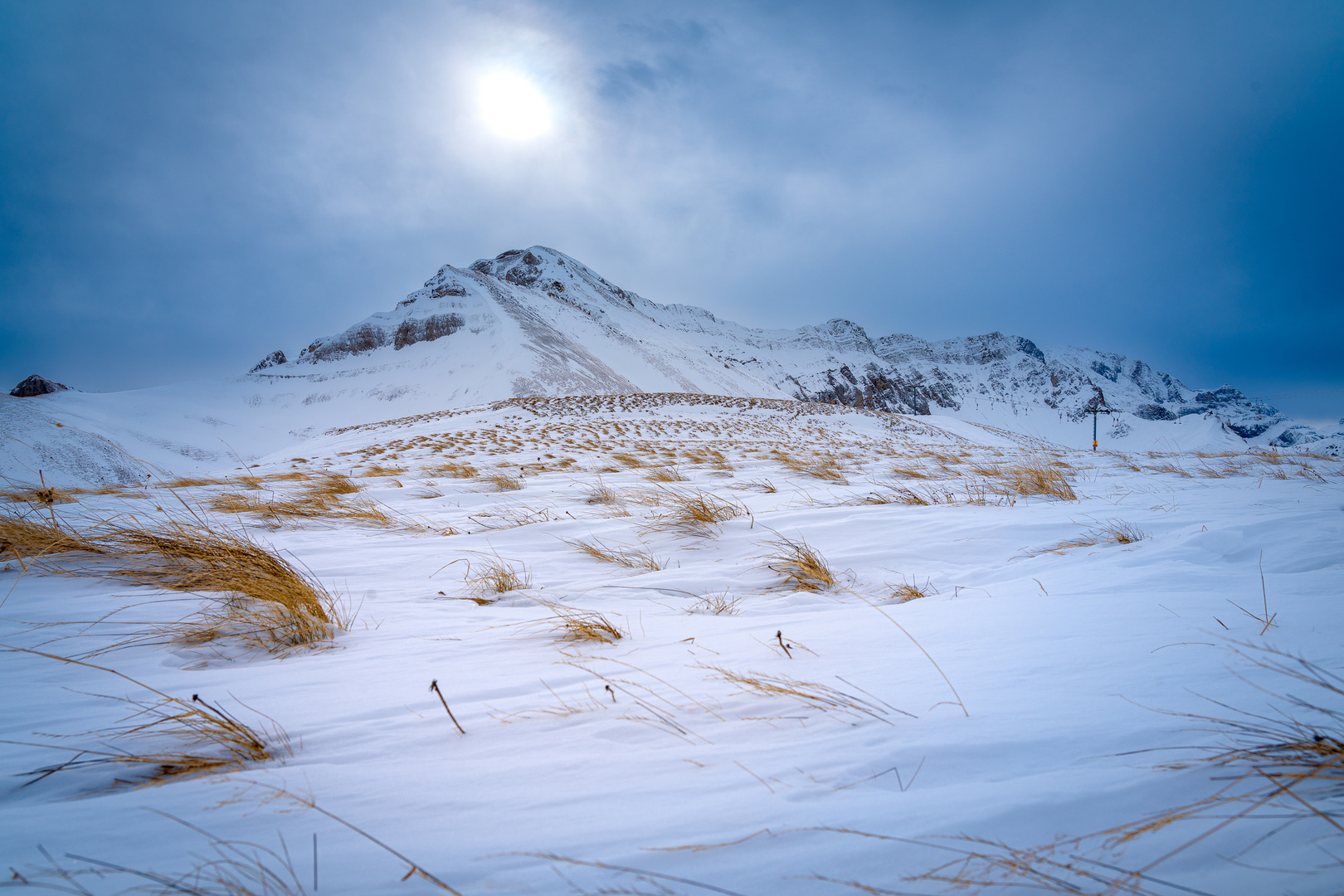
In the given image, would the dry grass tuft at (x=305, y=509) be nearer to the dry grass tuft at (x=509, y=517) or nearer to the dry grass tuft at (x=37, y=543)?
the dry grass tuft at (x=509, y=517)

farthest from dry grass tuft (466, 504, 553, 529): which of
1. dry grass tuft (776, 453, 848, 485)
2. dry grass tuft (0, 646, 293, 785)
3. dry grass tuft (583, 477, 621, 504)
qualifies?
dry grass tuft (776, 453, 848, 485)

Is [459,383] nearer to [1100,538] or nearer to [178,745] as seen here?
[178,745]

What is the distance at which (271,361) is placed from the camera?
33.6m

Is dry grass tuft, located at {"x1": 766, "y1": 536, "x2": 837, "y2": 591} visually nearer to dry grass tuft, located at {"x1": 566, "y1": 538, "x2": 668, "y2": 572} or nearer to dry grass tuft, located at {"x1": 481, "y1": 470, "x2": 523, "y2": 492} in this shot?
dry grass tuft, located at {"x1": 566, "y1": 538, "x2": 668, "y2": 572}

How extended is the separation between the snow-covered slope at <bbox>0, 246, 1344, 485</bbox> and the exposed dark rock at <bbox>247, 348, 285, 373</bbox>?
0.12m

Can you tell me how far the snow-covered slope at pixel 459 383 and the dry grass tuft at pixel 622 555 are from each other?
1.34m

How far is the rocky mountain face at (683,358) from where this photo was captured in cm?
3036

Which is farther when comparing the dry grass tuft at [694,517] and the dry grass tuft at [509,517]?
the dry grass tuft at [509,517]

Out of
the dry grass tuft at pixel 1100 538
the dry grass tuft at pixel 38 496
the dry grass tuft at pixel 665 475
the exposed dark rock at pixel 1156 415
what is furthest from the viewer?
the exposed dark rock at pixel 1156 415

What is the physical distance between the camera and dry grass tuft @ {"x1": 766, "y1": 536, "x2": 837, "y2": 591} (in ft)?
5.85

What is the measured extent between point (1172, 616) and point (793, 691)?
3.55 ft

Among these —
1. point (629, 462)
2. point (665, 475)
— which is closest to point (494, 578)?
point (665, 475)


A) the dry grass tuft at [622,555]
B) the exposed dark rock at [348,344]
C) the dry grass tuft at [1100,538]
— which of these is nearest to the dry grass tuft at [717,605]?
the dry grass tuft at [622,555]

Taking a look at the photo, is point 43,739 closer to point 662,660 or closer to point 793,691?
point 662,660
